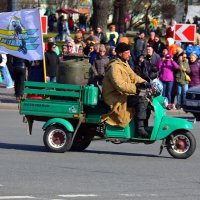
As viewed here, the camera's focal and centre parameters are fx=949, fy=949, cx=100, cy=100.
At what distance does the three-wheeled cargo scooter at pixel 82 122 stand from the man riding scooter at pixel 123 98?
0.43 feet

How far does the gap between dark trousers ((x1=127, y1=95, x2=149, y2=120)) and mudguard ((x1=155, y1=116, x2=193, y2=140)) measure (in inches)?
11.8

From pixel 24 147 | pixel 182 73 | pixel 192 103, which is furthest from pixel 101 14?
pixel 24 147

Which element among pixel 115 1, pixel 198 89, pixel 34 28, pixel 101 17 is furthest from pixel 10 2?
pixel 115 1

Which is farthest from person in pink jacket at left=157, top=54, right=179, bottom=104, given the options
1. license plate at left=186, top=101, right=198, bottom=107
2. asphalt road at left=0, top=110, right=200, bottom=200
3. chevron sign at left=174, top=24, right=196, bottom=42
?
asphalt road at left=0, top=110, right=200, bottom=200

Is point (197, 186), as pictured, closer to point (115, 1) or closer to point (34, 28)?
point (34, 28)

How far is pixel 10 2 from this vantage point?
28.8m

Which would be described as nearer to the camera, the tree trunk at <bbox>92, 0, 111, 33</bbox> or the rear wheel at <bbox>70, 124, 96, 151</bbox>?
the rear wheel at <bbox>70, 124, 96, 151</bbox>

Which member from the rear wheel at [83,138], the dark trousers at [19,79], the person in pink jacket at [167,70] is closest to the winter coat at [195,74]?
the person in pink jacket at [167,70]

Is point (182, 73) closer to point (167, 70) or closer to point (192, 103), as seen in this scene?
point (167, 70)

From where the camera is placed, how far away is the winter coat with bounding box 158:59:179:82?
25.7 metres

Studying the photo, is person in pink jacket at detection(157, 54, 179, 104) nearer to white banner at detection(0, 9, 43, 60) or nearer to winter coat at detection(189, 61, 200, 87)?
winter coat at detection(189, 61, 200, 87)

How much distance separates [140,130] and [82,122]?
3.13ft

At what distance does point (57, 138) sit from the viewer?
14.8 m

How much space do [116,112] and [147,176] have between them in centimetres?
210
